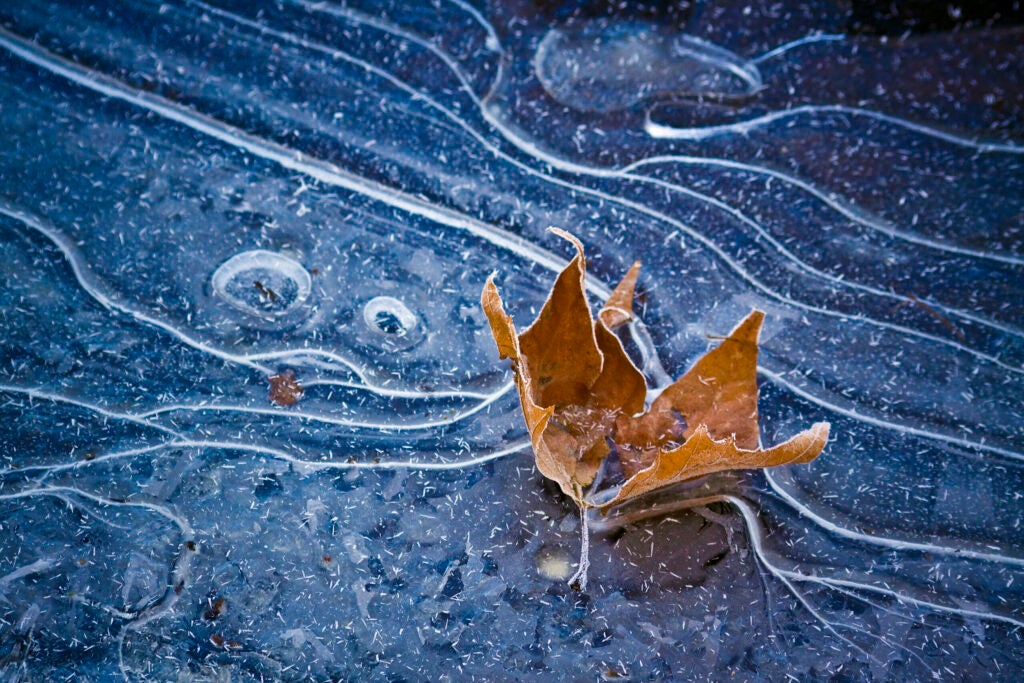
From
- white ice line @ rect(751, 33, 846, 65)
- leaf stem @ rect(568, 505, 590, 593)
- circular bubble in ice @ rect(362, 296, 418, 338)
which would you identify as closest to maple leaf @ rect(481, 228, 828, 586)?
leaf stem @ rect(568, 505, 590, 593)

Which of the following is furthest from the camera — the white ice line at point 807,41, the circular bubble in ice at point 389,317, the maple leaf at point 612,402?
the white ice line at point 807,41

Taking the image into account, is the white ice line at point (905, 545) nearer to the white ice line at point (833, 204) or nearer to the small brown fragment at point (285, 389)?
the white ice line at point (833, 204)

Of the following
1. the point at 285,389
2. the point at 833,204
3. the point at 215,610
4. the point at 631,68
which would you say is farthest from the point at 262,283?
the point at 833,204

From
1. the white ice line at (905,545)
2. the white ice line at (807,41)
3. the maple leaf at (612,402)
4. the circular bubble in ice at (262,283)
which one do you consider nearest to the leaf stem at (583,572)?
the maple leaf at (612,402)

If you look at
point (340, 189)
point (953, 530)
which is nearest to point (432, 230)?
point (340, 189)

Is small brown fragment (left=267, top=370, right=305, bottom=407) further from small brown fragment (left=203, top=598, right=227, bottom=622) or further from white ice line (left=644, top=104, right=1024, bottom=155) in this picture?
white ice line (left=644, top=104, right=1024, bottom=155)

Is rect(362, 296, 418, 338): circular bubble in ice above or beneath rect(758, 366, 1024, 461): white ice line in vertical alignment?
beneath
